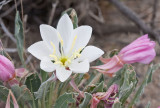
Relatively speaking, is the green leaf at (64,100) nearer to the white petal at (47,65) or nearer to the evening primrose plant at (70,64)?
the evening primrose plant at (70,64)

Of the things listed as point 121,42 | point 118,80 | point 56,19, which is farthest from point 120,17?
point 118,80

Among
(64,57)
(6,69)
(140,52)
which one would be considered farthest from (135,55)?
(6,69)

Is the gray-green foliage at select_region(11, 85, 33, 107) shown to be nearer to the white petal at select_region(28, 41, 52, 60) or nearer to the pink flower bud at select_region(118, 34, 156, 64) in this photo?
the white petal at select_region(28, 41, 52, 60)

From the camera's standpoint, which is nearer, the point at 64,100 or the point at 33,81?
the point at 64,100

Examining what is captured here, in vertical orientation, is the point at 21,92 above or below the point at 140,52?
below

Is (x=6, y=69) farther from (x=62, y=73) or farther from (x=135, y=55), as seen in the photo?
(x=135, y=55)

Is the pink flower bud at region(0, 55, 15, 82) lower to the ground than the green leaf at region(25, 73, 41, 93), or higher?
higher

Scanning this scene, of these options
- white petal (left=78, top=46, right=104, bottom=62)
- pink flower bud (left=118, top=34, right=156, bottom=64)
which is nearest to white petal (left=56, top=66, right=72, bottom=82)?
white petal (left=78, top=46, right=104, bottom=62)
